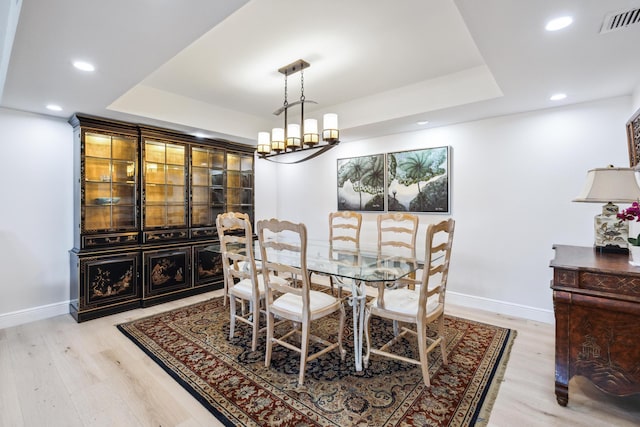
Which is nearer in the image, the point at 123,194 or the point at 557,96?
the point at 557,96

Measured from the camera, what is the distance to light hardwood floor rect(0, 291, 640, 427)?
179 cm

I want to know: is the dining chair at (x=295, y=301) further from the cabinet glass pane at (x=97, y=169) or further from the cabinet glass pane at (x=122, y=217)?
the cabinet glass pane at (x=97, y=169)

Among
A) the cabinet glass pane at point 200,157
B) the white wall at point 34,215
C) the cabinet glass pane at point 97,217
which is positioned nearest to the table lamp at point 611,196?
the cabinet glass pane at point 200,157

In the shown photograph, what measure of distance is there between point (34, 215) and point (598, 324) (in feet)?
16.4

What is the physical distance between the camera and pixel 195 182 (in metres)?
4.29

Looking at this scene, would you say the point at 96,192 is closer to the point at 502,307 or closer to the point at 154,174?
the point at 154,174

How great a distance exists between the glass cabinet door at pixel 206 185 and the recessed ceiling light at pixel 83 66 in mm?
2017

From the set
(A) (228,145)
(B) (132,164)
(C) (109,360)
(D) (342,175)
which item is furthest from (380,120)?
(C) (109,360)

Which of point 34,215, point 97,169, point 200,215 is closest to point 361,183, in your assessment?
point 200,215

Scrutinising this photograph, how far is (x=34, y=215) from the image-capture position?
130 inches

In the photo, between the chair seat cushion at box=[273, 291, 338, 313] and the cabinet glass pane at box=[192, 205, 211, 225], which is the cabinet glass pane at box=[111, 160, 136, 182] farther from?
the chair seat cushion at box=[273, 291, 338, 313]

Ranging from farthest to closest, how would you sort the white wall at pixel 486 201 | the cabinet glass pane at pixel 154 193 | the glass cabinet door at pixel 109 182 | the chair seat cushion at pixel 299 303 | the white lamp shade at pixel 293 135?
the cabinet glass pane at pixel 154 193 → the glass cabinet door at pixel 109 182 → the white wall at pixel 486 201 → the white lamp shade at pixel 293 135 → the chair seat cushion at pixel 299 303

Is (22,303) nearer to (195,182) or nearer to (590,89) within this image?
(195,182)

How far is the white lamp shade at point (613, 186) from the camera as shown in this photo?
6.57 ft
